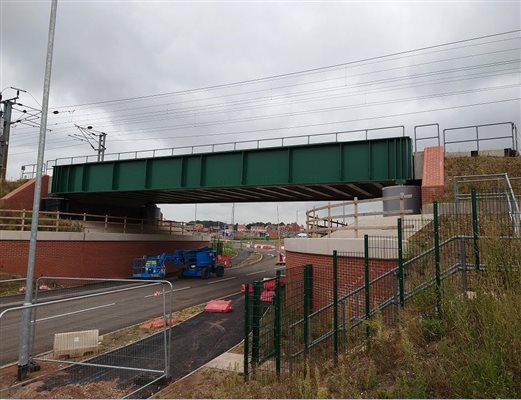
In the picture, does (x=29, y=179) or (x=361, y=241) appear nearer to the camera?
(x=361, y=241)

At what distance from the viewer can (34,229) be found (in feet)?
28.7

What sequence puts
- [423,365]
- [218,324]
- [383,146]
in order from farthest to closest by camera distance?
1. [383,146]
2. [218,324]
3. [423,365]

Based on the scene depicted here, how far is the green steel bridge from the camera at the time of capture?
21766mm

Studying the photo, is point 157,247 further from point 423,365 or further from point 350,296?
point 423,365

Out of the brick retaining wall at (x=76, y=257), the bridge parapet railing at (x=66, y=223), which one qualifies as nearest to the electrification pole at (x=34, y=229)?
the brick retaining wall at (x=76, y=257)

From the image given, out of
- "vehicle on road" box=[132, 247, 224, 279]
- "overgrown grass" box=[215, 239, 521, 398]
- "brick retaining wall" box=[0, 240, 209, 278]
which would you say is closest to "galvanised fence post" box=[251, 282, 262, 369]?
"overgrown grass" box=[215, 239, 521, 398]

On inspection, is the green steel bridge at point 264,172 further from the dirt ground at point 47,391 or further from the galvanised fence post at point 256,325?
the dirt ground at point 47,391

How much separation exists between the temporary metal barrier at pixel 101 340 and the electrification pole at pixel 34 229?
39 centimetres

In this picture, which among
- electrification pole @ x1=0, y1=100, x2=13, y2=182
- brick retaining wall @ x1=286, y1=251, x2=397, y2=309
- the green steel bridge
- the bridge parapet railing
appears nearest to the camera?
brick retaining wall @ x1=286, y1=251, x2=397, y2=309

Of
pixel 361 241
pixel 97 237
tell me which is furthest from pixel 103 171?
pixel 361 241

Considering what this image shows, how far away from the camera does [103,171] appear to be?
30.5m

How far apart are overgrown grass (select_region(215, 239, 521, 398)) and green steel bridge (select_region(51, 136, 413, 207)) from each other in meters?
14.8

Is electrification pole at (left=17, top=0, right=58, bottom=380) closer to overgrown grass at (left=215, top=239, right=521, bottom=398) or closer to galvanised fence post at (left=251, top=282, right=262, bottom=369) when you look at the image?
overgrown grass at (left=215, top=239, right=521, bottom=398)

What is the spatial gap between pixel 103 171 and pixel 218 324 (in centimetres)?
2097
